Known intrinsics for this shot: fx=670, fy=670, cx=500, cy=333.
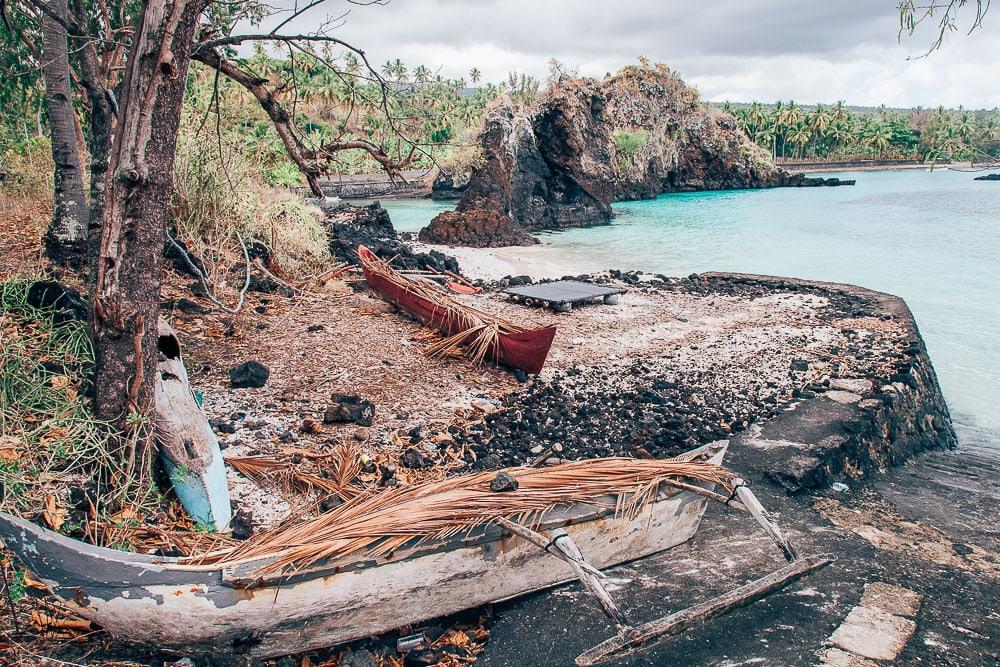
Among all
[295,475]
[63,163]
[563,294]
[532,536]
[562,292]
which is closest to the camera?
[532,536]

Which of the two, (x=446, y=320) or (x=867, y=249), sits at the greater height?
Result: (x=446, y=320)

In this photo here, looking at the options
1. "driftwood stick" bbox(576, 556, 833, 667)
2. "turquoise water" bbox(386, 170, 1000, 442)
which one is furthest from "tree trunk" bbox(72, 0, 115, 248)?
"turquoise water" bbox(386, 170, 1000, 442)

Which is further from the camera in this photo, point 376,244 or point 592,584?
point 376,244

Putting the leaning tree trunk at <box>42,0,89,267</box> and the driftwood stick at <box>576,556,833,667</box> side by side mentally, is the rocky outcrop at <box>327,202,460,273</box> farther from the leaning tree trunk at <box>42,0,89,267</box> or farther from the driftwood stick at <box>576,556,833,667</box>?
the driftwood stick at <box>576,556,833,667</box>

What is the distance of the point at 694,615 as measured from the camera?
125 inches

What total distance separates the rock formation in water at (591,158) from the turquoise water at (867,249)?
2.05m

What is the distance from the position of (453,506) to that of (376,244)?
38.5 feet

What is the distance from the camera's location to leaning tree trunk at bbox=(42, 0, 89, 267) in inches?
263

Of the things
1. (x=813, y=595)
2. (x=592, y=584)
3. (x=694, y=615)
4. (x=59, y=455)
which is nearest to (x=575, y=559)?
(x=592, y=584)

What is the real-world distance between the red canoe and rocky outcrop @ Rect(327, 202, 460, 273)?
8.12 ft

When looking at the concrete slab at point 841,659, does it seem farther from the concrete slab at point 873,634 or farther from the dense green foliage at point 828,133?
the dense green foliage at point 828,133

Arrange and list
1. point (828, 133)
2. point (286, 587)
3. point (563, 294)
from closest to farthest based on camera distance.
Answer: point (286, 587) < point (563, 294) < point (828, 133)

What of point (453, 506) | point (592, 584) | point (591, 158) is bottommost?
point (592, 584)

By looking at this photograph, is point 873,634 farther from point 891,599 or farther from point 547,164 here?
point 547,164
